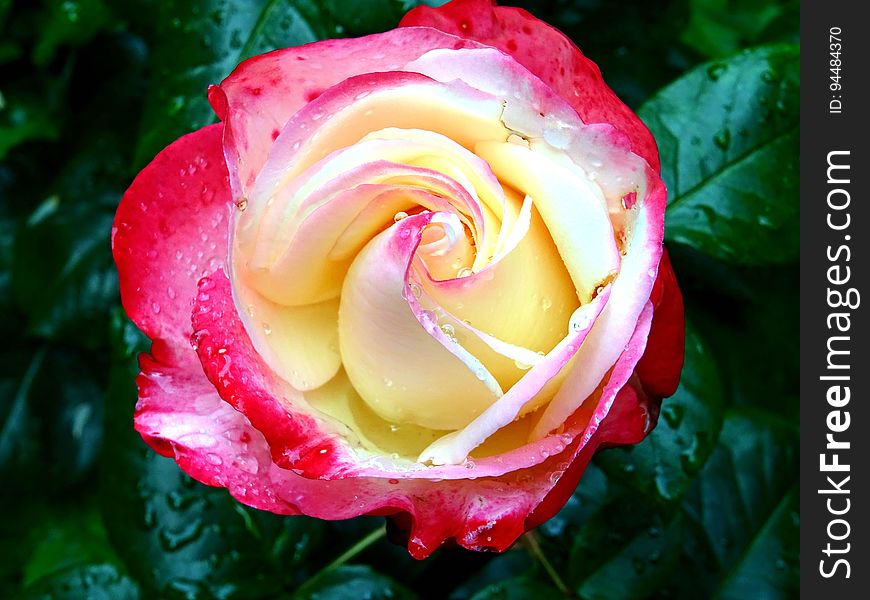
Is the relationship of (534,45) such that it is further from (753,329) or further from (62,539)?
(62,539)

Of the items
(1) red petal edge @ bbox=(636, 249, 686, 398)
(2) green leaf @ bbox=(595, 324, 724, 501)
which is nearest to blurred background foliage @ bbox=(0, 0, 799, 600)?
(2) green leaf @ bbox=(595, 324, 724, 501)

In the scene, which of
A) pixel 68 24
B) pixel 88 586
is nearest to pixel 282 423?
pixel 88 586

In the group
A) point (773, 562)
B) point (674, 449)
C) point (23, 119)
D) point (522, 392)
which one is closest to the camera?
point (522, 392)

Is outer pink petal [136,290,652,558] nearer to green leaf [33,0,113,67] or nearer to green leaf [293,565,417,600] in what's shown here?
green leaf [293,565,417,600]

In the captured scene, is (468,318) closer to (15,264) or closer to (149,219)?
(149,219)

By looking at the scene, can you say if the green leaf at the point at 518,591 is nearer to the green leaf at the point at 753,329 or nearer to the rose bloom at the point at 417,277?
the rose bloom at the point at 417,277
